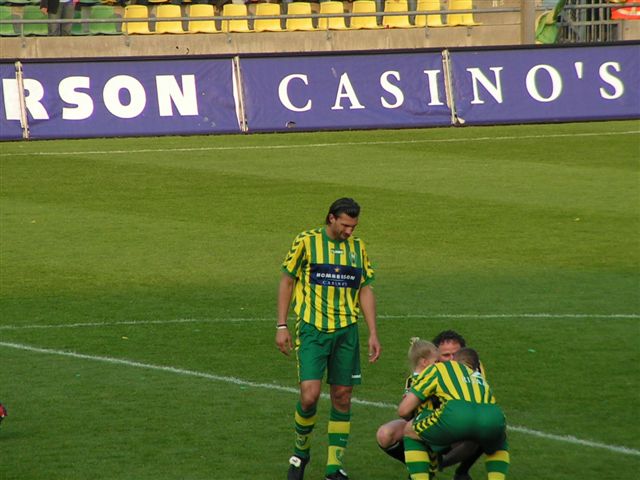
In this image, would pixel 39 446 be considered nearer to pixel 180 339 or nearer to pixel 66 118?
pixel 180 339

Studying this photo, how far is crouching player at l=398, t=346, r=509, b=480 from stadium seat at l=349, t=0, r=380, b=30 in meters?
30.0

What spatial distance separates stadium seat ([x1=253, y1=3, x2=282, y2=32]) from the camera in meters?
37.3

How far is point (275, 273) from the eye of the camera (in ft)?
54.6

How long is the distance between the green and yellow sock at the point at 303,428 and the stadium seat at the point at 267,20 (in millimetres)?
28442

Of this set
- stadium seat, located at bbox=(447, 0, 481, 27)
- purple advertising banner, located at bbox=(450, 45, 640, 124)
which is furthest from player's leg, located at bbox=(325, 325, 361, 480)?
stadium seat, located at bbox=(447, 0, 481, 27)

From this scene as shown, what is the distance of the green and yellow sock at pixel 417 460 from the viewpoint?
806cm

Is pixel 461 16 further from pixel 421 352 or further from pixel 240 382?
pixel 421 352

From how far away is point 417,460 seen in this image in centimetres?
808

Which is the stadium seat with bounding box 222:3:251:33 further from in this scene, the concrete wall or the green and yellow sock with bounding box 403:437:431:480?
the green and yellow sock with bounding box 403:437:431:480

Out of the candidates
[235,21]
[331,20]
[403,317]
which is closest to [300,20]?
[331,20]

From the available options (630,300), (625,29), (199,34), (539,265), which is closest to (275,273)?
(539,265)

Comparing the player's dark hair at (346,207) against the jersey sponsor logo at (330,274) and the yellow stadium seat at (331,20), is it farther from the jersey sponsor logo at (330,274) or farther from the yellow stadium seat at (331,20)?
the yellow stadium seat at (331,20)

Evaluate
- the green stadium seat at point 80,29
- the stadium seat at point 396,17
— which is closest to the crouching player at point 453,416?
the green stadium seat at point 80,29

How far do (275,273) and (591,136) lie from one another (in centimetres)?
1248
